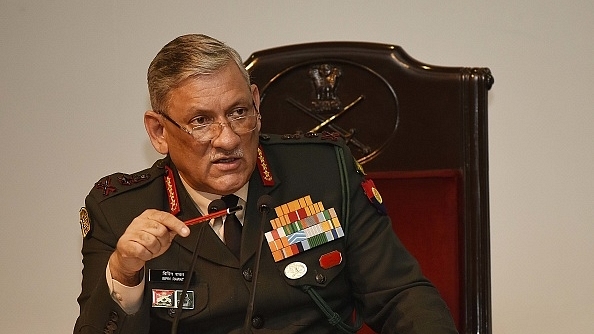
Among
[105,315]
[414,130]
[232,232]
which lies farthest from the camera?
[414,130]

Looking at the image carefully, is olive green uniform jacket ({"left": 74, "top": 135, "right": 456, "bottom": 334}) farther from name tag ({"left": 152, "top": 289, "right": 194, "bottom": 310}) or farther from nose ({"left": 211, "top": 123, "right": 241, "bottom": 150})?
nose ({"left": 211, "top": 123, "right": 241, "bottom": 150})

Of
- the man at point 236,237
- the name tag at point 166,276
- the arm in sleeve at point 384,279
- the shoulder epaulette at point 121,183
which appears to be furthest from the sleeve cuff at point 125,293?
the arm in sleeve at point 384,279

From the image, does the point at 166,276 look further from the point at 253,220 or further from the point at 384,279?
the point at 384,279

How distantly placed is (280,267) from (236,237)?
0.12m

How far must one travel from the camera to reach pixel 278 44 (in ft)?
9.40

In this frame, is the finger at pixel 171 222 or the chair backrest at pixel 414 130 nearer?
the finger at pixel 171 222

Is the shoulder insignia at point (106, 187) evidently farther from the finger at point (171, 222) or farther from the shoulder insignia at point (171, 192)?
the finger at point (171, 222)

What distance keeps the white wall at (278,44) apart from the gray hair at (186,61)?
0.86 meters

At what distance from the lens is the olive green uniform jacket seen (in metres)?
2.00

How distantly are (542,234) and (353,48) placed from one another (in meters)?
0.77

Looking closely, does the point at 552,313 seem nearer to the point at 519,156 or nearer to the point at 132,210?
the point at 519,156

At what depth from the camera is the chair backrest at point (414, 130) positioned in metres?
2.41

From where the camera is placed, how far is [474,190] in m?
2.43

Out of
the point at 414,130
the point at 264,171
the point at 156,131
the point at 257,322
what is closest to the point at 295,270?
the point at 257,322
